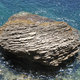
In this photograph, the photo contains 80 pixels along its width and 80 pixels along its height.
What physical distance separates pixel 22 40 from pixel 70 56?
3946 mm

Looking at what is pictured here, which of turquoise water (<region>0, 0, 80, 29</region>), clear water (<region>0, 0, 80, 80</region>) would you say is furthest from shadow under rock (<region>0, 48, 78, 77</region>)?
turquoise water (<region>0, 0, 80, 29</region>)

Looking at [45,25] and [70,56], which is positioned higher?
[45,25]

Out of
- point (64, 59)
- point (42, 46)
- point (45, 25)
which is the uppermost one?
point (45, 25)

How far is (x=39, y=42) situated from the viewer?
1218 cm

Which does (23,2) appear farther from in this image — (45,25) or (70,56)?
(70,56)

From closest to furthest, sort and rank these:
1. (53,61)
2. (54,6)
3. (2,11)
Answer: (53,61) < (2,11) < (54,6)

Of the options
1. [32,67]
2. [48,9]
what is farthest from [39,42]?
[48,9]

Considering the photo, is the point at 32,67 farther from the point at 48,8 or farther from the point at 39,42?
the point at 48,8

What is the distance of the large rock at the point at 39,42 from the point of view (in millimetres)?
11784

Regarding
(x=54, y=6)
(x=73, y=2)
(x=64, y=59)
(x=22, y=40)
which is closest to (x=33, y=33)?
(x=22, y=40)

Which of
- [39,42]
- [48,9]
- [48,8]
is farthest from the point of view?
[48,8]

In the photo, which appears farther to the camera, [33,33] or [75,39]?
[75,39]

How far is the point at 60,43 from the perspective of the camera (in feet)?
41.5

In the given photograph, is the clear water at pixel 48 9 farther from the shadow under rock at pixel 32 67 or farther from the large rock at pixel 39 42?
the shadow under rock at pixel 32 67
